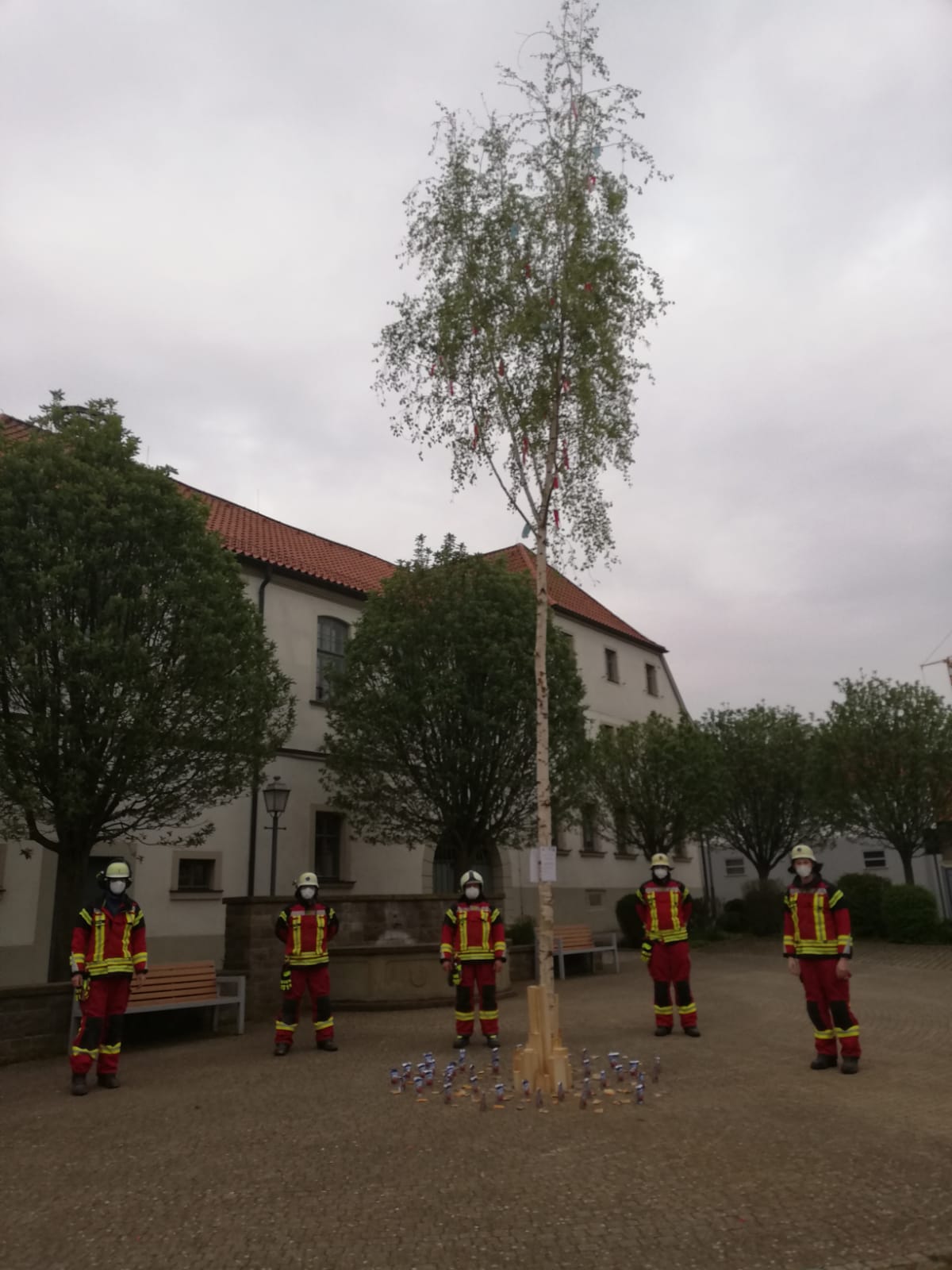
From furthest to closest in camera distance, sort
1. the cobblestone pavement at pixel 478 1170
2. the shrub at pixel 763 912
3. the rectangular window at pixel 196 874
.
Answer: the shrub at pixel 763 912 → the rectangular window at pixel 196 874 → the cobblestone pavement at pixel 478 1170

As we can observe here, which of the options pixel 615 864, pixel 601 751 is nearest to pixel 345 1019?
pixel 601 751

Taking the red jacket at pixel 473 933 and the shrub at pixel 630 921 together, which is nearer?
the red jacket at pixel 473 933

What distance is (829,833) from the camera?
29.4 metres

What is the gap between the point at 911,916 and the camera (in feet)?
76.2

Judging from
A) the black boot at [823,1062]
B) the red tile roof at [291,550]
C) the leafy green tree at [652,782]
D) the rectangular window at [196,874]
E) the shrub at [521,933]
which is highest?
the red tile roof at [291,550]

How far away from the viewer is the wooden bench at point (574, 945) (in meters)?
18.0

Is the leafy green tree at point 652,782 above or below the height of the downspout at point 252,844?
above

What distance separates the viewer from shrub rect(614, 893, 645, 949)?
83.6ft

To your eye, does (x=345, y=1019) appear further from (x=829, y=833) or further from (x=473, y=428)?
(x=829, y=833)

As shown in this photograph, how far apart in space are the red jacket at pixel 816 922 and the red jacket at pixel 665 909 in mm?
1835

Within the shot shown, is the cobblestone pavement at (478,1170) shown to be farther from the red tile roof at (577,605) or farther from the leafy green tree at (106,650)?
the red tile roof at (577,605)

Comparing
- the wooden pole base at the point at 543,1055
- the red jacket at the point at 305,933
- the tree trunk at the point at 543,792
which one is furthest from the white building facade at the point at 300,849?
the wooden pole base at the point at 543,1055

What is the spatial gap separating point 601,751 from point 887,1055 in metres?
15.9

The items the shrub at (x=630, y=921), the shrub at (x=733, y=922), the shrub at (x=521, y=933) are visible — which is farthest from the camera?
the shrub at (x=733, y=922)
